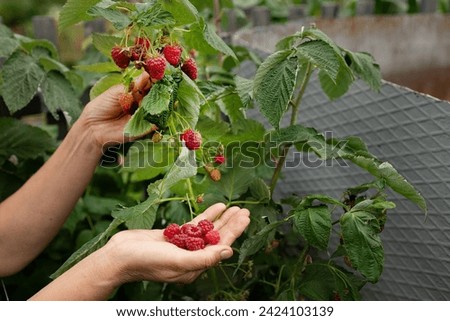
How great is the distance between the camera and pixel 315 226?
1.04 meters

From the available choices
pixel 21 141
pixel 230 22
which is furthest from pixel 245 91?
pixel 230 22

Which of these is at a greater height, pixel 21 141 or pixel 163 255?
pixel 163 255

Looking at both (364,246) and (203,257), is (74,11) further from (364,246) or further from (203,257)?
(364,246)

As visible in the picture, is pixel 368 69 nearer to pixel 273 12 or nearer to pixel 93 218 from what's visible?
pixel 93 218

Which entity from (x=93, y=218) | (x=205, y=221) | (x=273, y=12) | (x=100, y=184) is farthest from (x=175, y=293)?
(x=273, y=12)

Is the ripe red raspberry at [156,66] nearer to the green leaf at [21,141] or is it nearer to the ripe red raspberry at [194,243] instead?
the ripe red raspberry at [194,243]

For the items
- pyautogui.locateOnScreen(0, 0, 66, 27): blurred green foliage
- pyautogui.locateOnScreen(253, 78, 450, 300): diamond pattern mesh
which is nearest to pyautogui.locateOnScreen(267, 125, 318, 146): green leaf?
pyautogui.locateOnScreen(253, 78, 450, 300): diamond pattern mesh

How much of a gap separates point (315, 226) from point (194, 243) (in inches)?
8.8

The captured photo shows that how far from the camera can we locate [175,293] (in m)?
1.59

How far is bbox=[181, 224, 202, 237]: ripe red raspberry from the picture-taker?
948 millimetres

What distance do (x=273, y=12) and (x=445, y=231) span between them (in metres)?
2.19

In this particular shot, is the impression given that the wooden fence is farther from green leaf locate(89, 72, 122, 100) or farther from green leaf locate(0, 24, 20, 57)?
green leaf locate(89, 72, 122, 100)

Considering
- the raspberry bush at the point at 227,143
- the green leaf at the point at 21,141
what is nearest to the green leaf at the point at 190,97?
the raspberry bush at the point at 227,143

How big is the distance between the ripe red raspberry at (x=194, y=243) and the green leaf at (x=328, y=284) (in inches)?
15.0
